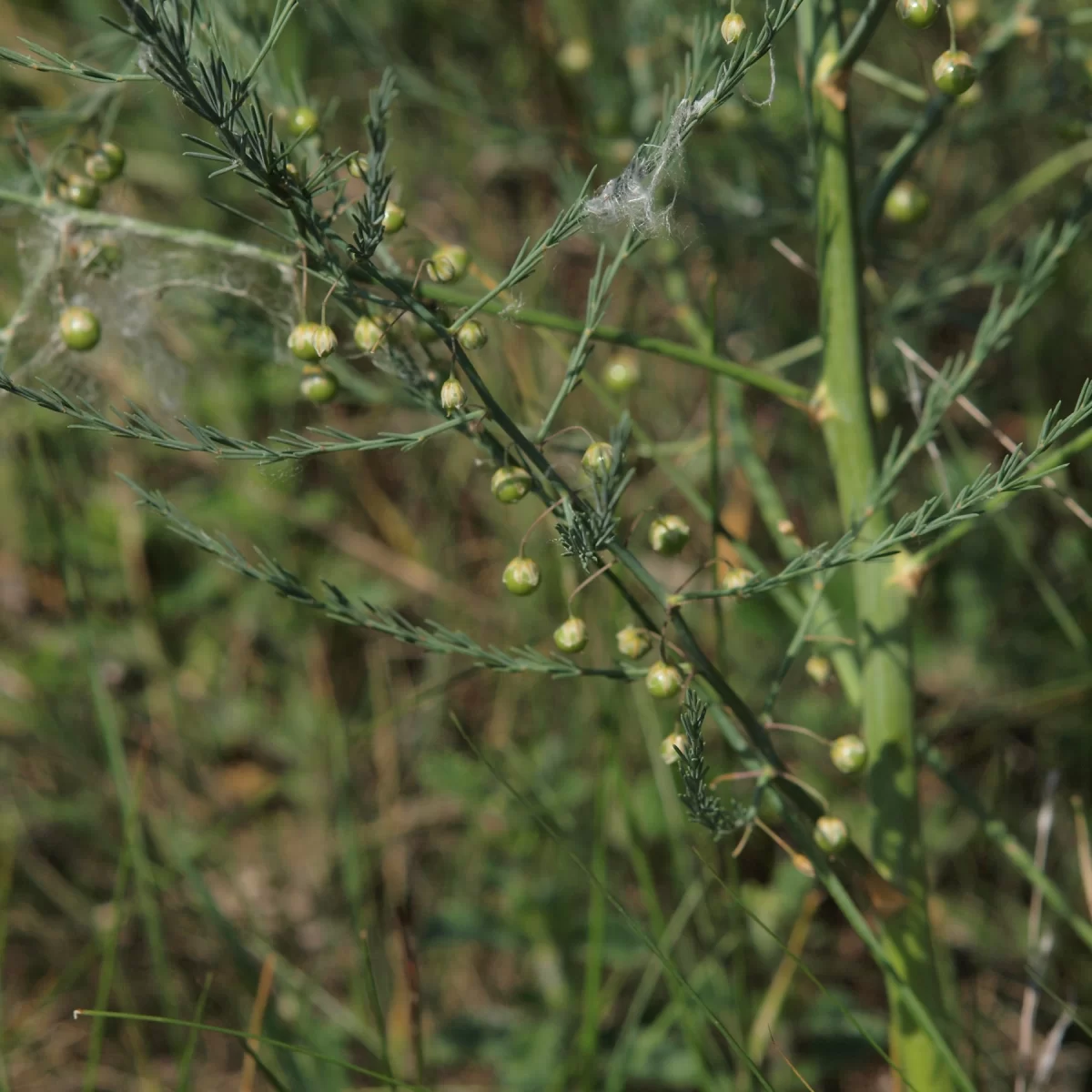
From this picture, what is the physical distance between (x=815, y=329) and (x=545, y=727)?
1.08 m

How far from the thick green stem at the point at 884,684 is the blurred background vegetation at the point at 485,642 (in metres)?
0.19

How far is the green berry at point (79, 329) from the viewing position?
132cm

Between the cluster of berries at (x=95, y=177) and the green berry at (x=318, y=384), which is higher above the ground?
the cluster of berries at (x=95, y=177)

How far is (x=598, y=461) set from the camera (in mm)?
976

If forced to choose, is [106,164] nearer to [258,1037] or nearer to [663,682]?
[663,682]

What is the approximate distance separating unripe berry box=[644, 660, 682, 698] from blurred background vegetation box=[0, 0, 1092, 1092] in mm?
407

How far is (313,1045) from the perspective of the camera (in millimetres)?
1861

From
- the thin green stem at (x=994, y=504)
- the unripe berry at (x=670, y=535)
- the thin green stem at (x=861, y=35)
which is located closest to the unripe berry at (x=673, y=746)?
the unripe berry at (x=670, y=535)

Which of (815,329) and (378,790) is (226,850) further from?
(815,329)

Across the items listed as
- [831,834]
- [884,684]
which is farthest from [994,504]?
[831,834]

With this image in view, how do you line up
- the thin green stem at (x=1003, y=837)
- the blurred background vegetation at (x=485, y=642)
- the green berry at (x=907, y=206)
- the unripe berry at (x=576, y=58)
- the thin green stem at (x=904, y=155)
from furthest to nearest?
the unripe berry at (x=576, y=58)
the blurred background vegetation at (x=485, y=642)
the green berry at (x=907, y=206)
the thin green stem at (x=1003, y=837)
the thin green stem at (x=904, y=155)

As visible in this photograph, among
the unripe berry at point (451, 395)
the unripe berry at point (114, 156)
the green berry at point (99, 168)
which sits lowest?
the unripe berry at point (451, 395)

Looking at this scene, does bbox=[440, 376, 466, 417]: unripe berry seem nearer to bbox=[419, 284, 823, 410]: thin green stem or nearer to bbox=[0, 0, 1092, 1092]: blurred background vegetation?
bbox=[419, 284, 823, 410]: thin green stem

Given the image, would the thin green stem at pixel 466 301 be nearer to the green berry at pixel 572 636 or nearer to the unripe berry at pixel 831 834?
the green berry at pixel 572 636
